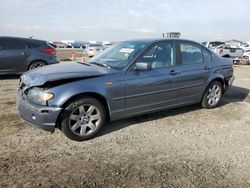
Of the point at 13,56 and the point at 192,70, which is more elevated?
the point at 13,56

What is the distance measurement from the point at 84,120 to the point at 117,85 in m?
0.80

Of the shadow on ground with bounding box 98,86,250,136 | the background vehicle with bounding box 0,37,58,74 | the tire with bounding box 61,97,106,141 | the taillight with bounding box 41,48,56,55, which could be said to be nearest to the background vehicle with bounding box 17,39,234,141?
the tire with bounding box 61,97,106,141

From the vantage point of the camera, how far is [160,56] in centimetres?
532

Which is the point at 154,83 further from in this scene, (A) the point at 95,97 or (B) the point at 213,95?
(B) the point at 213,95

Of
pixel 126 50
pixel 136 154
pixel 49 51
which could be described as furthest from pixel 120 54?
pixel 49 51

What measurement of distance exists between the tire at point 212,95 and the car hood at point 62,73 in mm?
2651

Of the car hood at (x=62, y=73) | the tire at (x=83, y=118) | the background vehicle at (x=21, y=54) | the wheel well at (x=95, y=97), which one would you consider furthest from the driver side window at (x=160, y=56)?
the background vehicle at (x=21, y=54)

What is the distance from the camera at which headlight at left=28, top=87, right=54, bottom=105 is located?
408 centimetres

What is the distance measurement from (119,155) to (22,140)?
161 centimetres

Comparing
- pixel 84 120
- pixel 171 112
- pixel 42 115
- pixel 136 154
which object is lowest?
pixel 136 154

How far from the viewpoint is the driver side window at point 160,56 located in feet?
16.8

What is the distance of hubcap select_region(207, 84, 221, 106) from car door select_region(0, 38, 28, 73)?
682 cm

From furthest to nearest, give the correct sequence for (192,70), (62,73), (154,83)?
(192,70) < (154,83) < (62,73)

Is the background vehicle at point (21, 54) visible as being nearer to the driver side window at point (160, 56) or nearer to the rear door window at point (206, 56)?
the driver side window at point (160, 56)
